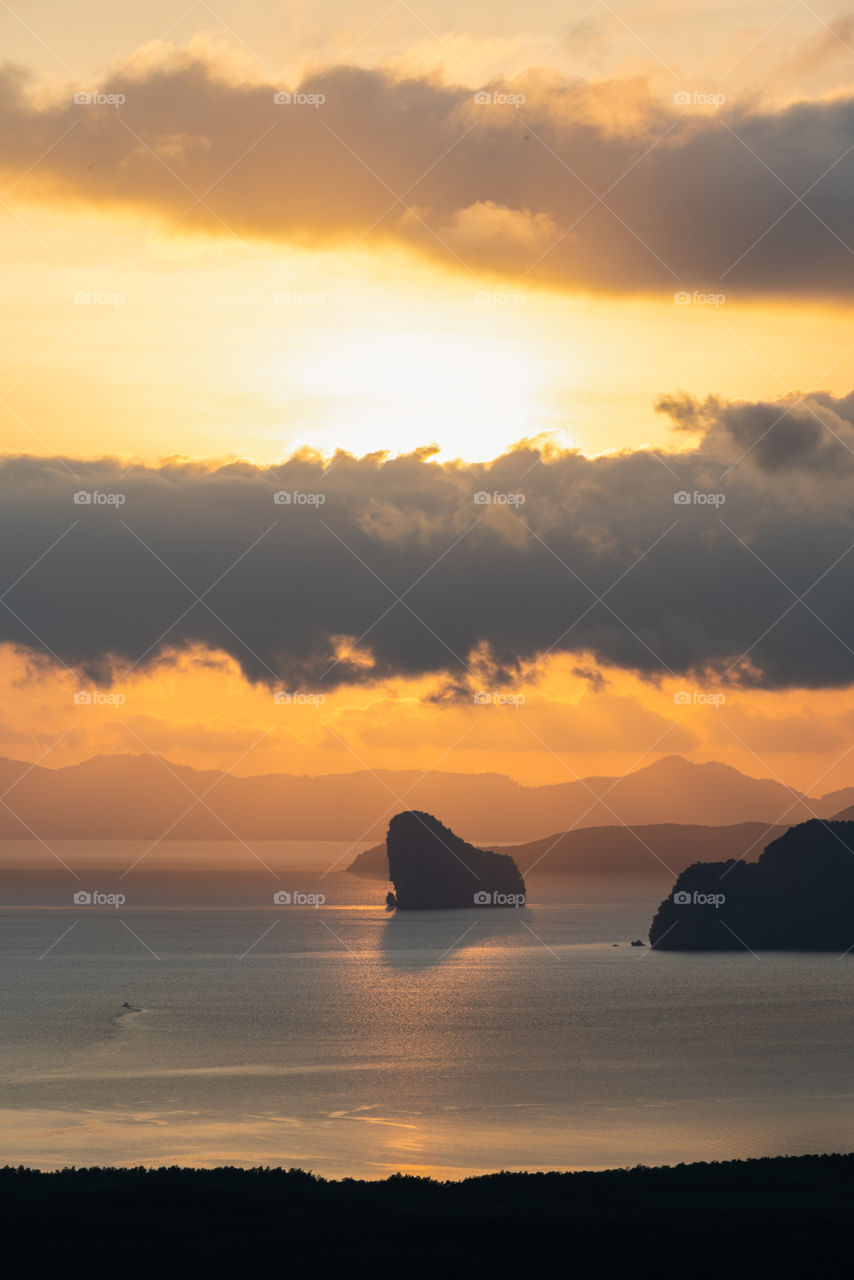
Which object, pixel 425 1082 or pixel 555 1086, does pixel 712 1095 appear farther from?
pixel 425 1082

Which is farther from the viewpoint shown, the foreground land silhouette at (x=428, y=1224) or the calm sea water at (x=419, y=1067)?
the calm sea water at (x=419, y=1067)

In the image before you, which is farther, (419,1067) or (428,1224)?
(419,1067)

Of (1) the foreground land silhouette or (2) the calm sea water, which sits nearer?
(1) the foreground land silhouette
